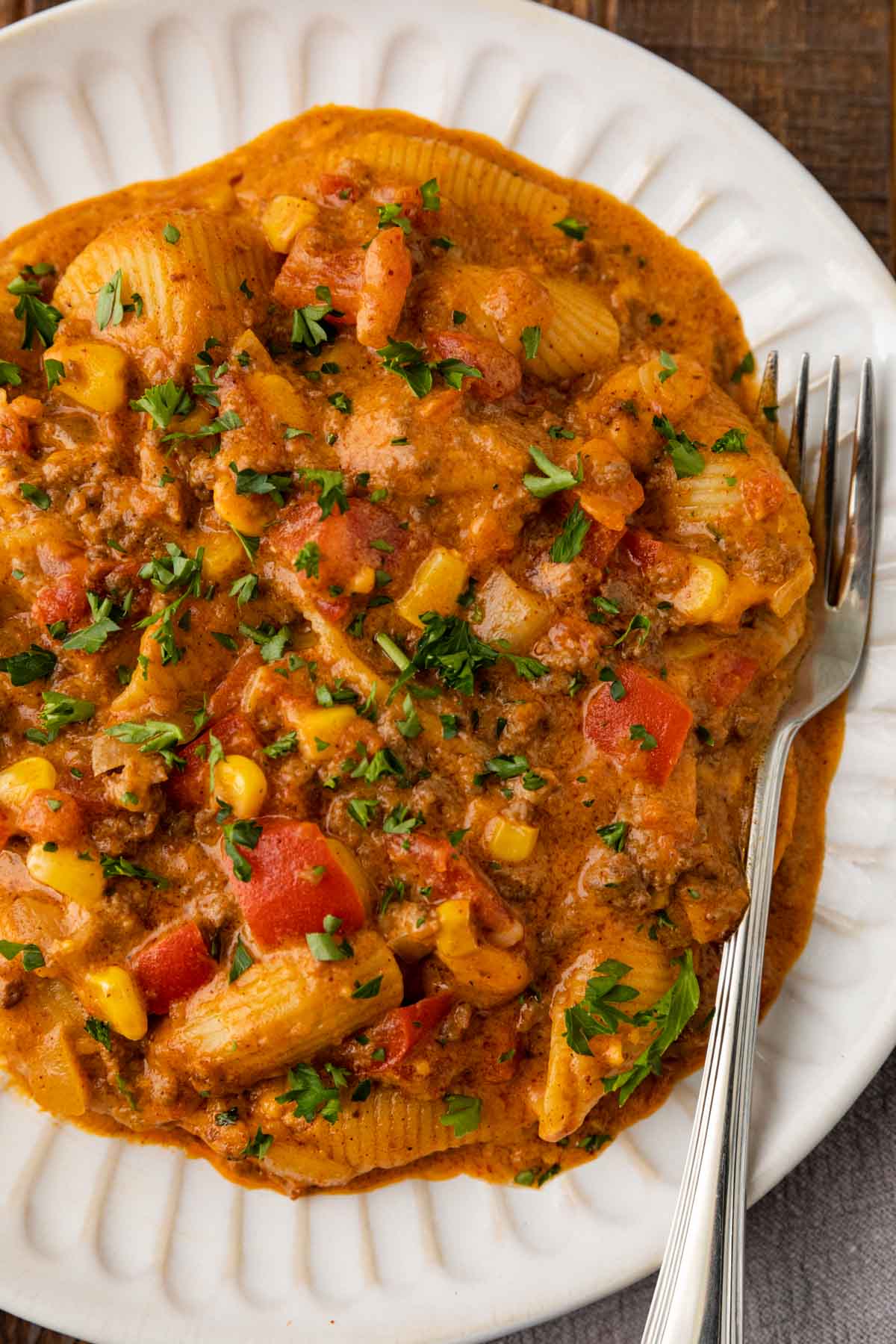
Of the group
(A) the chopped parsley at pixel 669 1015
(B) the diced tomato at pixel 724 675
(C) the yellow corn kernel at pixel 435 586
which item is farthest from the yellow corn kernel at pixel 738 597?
(A) the chopped parsley at pixel 669 1015

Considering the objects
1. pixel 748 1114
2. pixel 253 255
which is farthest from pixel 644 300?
pixel 748 1114

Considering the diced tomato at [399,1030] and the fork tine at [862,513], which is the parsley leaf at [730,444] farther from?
the diced tomato at [399,1030]

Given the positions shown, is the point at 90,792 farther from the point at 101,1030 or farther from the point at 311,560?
the point at 311,560

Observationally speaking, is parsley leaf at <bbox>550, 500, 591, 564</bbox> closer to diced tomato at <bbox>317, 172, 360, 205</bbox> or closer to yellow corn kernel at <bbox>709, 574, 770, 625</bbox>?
yellow corn kernel at <bbox>709, 574, 770, 625</bbox>

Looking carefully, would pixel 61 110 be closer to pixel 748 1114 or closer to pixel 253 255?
pixel 253 255

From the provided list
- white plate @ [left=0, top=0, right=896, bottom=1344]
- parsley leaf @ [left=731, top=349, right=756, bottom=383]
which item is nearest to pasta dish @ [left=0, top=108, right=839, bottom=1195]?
white plate @ [left=0, top=0, right=896, bottom=1344]

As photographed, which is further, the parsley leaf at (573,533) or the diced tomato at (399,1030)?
Result: the parsley leaf at (573,533)
